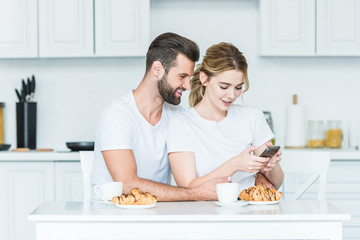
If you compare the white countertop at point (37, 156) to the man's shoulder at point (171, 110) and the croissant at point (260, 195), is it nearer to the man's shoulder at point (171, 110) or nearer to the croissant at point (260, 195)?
the man's shoulder at point (171, 110)

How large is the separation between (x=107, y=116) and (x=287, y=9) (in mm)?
1809

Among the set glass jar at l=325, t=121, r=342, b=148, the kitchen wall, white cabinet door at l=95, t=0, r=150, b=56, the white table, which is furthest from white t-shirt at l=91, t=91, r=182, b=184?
glass jar at l=325, t=121, r=342, b=148

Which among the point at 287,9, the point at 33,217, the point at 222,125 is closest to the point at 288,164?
the point at 222,125

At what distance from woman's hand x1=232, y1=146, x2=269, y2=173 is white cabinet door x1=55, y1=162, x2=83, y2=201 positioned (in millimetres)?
1596

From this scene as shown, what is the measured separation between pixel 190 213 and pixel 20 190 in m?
2.13

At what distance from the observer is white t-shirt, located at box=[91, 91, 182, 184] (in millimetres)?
2035

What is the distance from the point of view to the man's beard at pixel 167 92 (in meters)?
2.20

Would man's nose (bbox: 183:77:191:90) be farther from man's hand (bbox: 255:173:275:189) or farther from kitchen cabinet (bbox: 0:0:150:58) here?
kitchen cabinet (bbox: 0:0:150:58)

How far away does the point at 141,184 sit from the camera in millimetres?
1930

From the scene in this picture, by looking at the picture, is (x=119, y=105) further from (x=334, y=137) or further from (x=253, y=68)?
(x=334, y=137)

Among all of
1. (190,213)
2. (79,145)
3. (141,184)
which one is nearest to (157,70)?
(141,184)

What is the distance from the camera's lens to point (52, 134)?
3811 millimetres

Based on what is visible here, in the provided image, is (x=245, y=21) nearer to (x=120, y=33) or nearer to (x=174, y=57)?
(x=120, y=33)

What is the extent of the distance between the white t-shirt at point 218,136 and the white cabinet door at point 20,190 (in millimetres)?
1364
